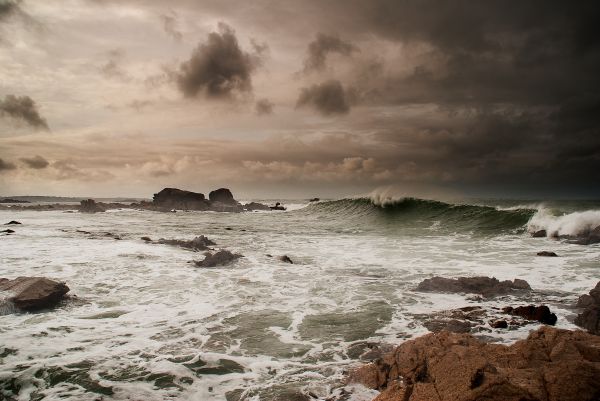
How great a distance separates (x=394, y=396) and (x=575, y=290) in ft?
26.9

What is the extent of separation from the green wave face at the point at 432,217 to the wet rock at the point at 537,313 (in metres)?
16.1


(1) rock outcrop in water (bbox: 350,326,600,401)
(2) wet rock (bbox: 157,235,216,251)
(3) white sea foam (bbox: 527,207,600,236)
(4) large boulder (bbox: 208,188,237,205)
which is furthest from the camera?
(4) large boulder (bbox: 208,188,237,205)

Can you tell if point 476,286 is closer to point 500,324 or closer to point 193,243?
point 500,324

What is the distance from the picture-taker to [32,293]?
27.1ft

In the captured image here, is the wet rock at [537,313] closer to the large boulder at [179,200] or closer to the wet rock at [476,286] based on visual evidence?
the wet rock at [476,286]

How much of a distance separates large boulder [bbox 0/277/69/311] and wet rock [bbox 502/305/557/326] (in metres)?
9.59

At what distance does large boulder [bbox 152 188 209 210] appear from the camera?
184ft

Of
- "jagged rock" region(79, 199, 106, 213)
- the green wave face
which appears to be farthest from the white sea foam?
A: "jagged rock" region(79, 199, 106, 213)

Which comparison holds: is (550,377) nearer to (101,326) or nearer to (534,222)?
(101,326)

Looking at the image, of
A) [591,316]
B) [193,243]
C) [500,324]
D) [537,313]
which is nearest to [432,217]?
[193,243]

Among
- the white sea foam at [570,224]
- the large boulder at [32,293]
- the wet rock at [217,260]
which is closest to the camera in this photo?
the large boulder at [32,293]

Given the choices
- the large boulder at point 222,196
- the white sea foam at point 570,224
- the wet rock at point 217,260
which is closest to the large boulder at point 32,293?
the wet rock at point 217,260

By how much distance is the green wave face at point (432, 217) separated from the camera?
24.2 m

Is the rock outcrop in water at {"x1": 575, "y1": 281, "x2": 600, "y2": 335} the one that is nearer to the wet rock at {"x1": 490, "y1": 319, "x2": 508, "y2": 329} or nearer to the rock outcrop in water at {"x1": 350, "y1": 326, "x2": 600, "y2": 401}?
the wet rock at {"x1": 490, "y1": 319, "x2": 508, "y2": 329}
